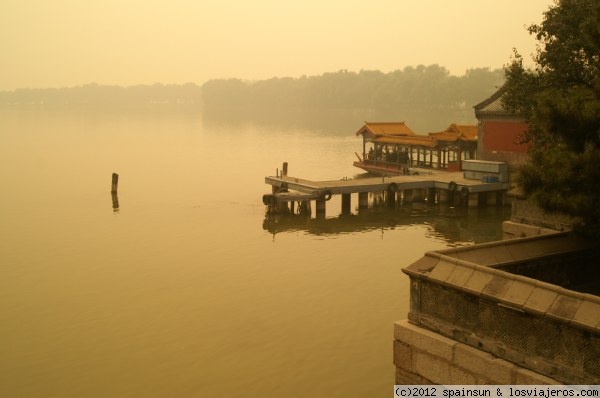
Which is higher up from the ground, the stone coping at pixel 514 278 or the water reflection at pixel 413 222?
the stone coping at pixel 514 278

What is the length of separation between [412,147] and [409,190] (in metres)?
10.5

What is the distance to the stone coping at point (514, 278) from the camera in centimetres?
829

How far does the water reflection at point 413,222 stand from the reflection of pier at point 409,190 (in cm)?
60

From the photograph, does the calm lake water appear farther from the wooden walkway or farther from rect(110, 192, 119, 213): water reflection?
the wooden walkway

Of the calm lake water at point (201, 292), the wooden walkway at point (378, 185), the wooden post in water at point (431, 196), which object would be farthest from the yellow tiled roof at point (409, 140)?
the calm lake water at point (201, 292)

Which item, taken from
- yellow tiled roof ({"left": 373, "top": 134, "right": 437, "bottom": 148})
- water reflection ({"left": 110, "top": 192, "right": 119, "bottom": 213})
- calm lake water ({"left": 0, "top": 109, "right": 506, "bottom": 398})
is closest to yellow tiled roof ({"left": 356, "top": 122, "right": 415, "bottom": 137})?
yellow tiled roof ({"left": 373, "top": 134, "right": 437, "bottom": 148})

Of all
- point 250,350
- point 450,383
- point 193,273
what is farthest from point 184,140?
point 450,383

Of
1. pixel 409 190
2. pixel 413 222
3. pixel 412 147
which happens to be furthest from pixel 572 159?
pixel 412 147

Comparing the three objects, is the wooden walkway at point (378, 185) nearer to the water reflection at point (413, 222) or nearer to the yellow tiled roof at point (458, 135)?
the water reflection at point (413, 222)

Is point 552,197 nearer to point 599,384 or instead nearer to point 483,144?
point 599,384

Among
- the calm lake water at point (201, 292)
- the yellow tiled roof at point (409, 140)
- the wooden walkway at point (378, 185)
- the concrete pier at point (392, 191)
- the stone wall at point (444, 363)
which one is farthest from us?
the yellow tiled roof at point (409, 140)

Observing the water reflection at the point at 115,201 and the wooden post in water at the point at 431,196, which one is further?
the water reflection at the point at 115,201

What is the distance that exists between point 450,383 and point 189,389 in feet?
22.1

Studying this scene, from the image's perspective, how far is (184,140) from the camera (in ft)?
323
